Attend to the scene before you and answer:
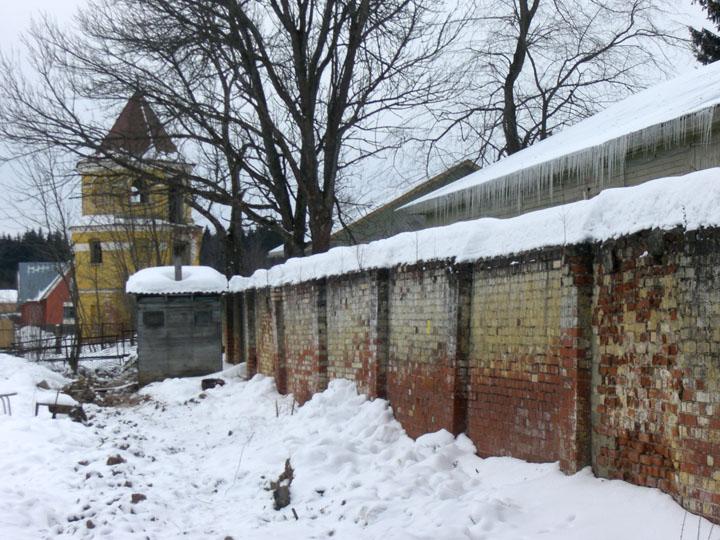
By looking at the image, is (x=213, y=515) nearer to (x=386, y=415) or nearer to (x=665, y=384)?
(x=386, y=415)

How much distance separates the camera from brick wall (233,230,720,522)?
4.61m

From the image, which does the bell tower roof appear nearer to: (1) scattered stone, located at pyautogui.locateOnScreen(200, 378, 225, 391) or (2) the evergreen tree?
(1) scattered stone, located at pyautogui.locateOnScreen(200, 378, 225, 391)

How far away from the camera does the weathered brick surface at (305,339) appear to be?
11.4 m

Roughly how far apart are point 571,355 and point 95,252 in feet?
129

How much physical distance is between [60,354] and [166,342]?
8957mm

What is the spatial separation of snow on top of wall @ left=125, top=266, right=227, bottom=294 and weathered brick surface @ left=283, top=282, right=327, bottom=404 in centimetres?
565

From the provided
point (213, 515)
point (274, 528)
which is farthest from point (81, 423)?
point (274, 528)

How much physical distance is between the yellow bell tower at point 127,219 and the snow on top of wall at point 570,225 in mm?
10237

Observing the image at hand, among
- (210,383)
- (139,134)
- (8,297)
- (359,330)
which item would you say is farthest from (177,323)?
(8,297)

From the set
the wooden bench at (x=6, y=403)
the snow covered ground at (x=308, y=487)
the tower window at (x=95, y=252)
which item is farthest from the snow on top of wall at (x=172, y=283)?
the tower window at (x=95, y=252)

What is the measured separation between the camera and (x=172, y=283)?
18375 mm

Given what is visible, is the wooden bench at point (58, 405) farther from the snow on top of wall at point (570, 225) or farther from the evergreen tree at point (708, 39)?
the evergreen tree at point (708, 39)

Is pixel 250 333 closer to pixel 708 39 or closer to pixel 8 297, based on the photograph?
pixel 708 39

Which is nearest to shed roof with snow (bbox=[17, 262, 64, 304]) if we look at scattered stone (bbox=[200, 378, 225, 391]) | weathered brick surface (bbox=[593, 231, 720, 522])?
scattered stone (bbox=[200, 378, 225, 391])
